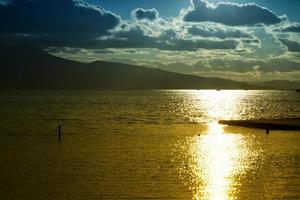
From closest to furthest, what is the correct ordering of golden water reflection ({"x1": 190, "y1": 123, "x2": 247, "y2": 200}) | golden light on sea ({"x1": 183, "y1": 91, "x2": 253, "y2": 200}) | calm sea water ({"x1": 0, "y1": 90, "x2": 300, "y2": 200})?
1. calm sea water ({"x1": 0, "y1": 90, "x2": 300, "y2": 200})
2. golden water reflection ({"x1": 190, "y1": 123, "x2": 247, "y2": 200})
3. golden light on sea ({"x1": 183, "y1": 91, "x2": 253, "y2": 200})

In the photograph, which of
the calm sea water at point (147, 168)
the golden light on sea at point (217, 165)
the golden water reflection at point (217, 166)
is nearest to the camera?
the calm sea water at point (147, 168)

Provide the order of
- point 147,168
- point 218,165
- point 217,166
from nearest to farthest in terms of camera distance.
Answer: point 147,168 < point 217,166 < point 218,165

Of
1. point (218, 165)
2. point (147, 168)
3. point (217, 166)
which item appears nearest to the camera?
point (147, 168)

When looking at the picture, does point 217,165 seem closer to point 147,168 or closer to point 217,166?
point 217,166

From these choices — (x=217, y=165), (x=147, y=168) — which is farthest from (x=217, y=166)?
(x=147, y=168)

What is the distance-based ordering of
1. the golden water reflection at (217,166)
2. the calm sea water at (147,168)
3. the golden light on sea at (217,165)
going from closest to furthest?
the calm sea water at (147,168)
the golden water reflection at (217,166)
the golden light on sea at (217,165)

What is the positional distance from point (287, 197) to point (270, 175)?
6.55 metres

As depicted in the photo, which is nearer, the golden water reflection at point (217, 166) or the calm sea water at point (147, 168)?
the calm sea water at point (147, 168)

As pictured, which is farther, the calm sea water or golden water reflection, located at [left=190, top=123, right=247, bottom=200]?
golden water reflection, located at [left=190, top=123, right=247, bottom=200]

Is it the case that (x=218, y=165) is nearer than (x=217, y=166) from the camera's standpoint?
No

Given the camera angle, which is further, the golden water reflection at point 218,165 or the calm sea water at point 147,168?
the golden water reflection at point 218,165

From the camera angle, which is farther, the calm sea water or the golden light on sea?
the golden light on sea

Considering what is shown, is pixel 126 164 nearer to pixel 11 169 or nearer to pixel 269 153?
pixel 11 169

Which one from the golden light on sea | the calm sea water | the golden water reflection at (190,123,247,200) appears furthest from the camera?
the golden light on sea
